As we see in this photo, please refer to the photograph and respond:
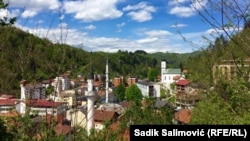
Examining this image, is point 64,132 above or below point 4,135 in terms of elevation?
below

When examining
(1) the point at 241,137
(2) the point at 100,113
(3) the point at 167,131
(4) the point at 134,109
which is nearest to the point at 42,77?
(3) the point at 167,131

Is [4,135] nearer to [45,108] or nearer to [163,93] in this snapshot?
[45,108]

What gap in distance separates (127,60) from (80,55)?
257ft

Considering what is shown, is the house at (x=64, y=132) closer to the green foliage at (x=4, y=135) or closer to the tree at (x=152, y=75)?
the green foliage at (x=4, y=135)

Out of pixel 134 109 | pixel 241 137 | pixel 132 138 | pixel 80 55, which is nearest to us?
pixel 241 137

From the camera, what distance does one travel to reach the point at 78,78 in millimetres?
3895

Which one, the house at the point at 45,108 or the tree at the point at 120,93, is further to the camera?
the tree at the point at 120,93

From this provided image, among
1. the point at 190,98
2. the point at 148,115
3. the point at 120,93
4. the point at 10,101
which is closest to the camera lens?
the point at 10,101

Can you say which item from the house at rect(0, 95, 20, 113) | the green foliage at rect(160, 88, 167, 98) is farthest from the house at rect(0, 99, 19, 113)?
the green foliage at rect(160, 88, 167, 98)

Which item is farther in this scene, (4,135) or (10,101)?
(10,101)

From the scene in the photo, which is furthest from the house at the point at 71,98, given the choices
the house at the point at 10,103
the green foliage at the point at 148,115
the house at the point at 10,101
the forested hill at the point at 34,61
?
the green foliage at the point at 148,115

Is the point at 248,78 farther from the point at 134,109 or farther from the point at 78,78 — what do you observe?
the point at 134,109

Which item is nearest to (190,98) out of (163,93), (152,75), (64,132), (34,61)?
(64,132)

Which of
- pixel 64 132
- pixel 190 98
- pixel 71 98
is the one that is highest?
pixel 71 98
